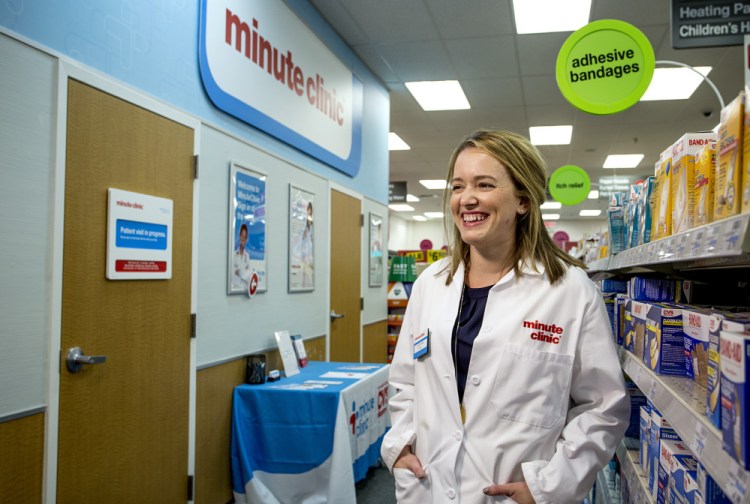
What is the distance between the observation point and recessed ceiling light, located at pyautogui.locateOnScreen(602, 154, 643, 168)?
10366 mm

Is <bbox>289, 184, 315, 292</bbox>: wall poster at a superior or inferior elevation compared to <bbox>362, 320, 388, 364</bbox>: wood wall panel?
superior

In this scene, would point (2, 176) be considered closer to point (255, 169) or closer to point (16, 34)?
point (16, 34)

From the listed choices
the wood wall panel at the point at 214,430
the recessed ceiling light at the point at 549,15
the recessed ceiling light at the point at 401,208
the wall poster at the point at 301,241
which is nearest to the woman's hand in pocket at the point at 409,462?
the wood wall panel at the point at 214,430

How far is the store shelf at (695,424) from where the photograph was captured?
81 cm

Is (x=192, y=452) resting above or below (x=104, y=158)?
below

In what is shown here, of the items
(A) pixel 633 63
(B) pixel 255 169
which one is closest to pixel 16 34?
(B) pixel 255 169

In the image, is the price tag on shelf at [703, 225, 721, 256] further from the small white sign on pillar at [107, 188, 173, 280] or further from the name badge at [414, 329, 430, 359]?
the small white sign on pillar at [107, 188, 173, 280]

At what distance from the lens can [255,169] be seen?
12.0ft

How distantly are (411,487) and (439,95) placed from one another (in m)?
5.91

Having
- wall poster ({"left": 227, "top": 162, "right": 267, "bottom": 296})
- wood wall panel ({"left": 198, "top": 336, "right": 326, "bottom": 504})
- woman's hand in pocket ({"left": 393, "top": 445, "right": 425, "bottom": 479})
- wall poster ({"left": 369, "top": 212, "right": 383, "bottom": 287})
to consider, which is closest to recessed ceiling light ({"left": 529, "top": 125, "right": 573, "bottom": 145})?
wall poster ({"left": 369, "top": 212, "right": 383, "bottom": 287})

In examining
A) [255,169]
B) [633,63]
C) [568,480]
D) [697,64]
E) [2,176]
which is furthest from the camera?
[697,64]

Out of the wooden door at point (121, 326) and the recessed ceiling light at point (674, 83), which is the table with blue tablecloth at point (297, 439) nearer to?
the wooden door at point (121, 326)

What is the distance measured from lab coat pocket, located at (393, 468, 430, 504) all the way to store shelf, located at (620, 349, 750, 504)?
2.10 ft

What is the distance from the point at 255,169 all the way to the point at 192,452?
1.71 m
